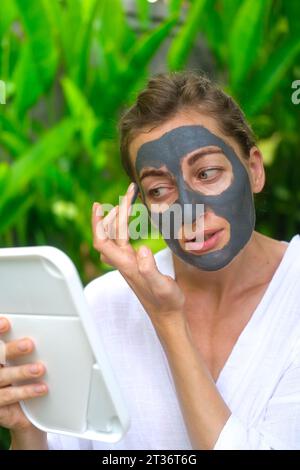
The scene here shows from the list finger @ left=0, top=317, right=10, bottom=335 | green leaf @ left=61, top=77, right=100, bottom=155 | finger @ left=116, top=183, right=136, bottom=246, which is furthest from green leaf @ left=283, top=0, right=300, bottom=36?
finger @ left=0, top=317, right=10, bottom=335

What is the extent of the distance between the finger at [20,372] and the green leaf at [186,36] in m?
1.23

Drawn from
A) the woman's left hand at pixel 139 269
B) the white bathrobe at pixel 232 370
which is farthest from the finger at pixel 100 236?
the white bathrobe at pixel 232 370

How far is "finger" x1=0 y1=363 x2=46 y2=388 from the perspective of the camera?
77 cm

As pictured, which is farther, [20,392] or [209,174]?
[209,174]

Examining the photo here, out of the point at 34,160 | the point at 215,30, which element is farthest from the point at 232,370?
the point at 215,30

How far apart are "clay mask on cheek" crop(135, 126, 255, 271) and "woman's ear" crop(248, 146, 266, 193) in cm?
4

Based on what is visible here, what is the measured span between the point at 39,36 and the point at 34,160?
12.7 inches

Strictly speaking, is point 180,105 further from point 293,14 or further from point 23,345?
point 293,14

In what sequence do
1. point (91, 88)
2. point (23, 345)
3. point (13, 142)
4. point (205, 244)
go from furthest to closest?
point (91, 88)
point (13, 142)
point (205, 244)
point (23, 345)

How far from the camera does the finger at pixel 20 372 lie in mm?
767

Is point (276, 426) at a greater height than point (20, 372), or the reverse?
point (20, 372)

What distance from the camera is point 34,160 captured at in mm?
1719

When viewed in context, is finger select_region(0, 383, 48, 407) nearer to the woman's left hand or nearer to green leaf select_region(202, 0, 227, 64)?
the woman's left hand

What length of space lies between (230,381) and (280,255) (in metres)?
0.21
